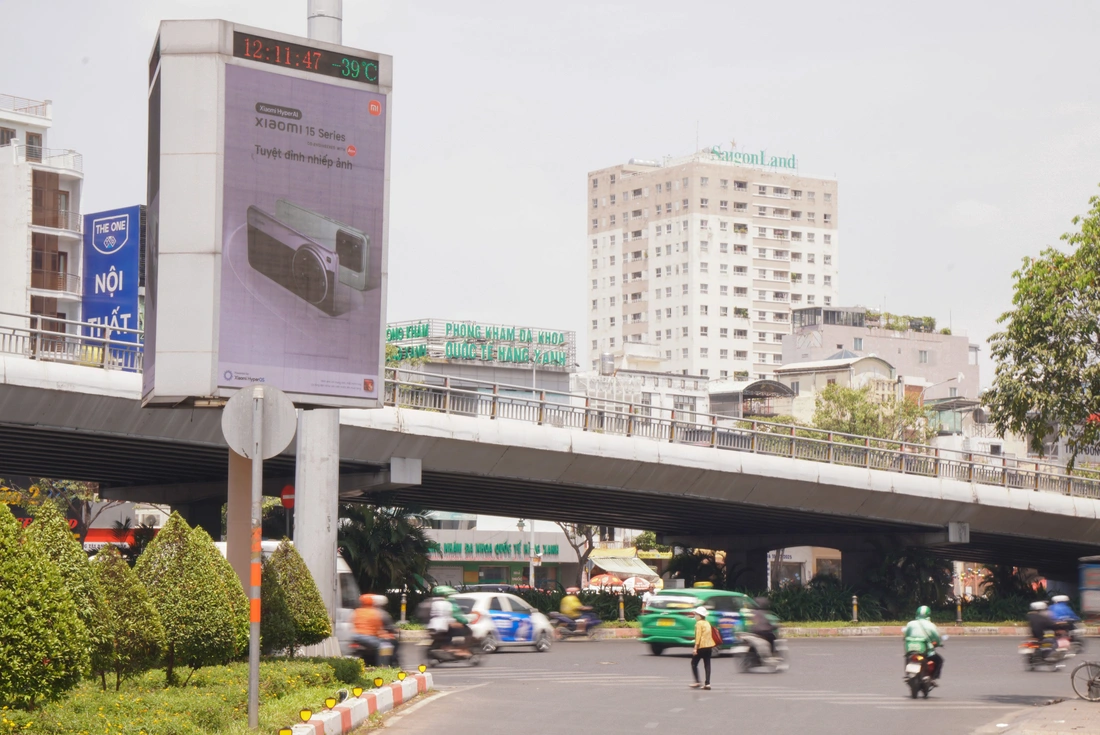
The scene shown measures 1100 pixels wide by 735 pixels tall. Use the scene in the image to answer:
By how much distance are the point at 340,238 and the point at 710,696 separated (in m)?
8.36

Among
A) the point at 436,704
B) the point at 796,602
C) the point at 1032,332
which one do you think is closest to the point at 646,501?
the point at 796,602

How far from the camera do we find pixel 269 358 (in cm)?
1572

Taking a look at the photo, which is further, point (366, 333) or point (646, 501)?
point (646, 501)

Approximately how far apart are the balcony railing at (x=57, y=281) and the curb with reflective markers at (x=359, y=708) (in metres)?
55.3

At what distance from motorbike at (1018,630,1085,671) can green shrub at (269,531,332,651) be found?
14.0 meters

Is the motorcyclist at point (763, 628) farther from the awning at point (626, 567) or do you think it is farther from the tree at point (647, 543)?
the tree at point (647, 543)

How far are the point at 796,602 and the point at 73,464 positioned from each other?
79.0ft

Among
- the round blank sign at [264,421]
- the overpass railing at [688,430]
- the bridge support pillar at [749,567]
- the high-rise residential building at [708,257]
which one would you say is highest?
the high-rise residential building at [708,257]

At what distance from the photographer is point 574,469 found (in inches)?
1527

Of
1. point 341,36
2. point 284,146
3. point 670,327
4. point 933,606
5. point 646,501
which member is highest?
point 670,327

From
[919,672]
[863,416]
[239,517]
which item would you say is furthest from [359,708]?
[863,416]

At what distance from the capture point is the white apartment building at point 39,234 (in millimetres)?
68188

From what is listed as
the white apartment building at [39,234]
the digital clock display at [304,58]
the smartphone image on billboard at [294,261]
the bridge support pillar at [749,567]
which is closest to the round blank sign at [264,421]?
the smartphone image on billboard at [294,261]

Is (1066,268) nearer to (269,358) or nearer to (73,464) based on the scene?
(269,358)
